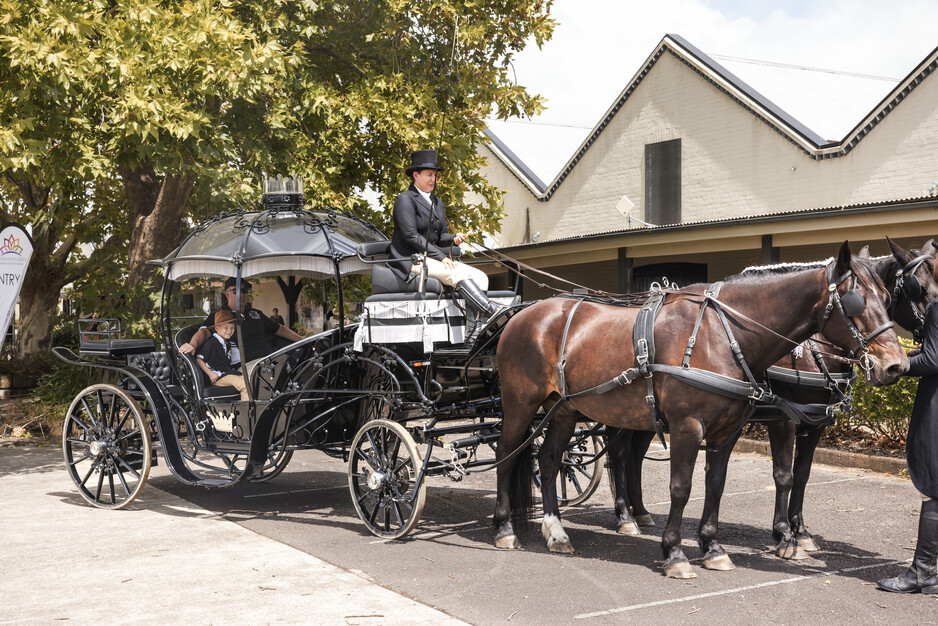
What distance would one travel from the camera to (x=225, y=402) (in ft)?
28.7

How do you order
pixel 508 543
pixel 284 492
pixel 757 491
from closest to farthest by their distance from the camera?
1. pixel 508 543
2. pixel 757 491
3. pixel 284 492

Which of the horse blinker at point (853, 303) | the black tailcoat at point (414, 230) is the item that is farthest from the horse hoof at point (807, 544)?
the black tailcoat at point (414, 230)

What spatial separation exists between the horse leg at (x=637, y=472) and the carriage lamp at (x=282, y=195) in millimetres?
3821

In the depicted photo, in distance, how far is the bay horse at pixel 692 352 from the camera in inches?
223

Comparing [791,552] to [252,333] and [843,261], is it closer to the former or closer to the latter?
[843,261]

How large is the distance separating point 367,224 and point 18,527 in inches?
160

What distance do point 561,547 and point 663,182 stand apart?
15.2 m

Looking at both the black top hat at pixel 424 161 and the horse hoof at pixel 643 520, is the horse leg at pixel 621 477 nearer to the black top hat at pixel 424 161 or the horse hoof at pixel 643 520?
the horse hoof at pixel 643 520

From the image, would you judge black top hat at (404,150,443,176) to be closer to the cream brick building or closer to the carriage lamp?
the carriage lamp

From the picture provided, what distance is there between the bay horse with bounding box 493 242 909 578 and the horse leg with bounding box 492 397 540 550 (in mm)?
20

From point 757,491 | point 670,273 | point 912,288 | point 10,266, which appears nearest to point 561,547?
point 912,288

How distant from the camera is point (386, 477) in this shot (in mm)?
7289

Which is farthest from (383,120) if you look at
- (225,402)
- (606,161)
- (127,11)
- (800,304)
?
(606,161)

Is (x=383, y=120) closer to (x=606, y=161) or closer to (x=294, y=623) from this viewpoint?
(x=294, y=623)
